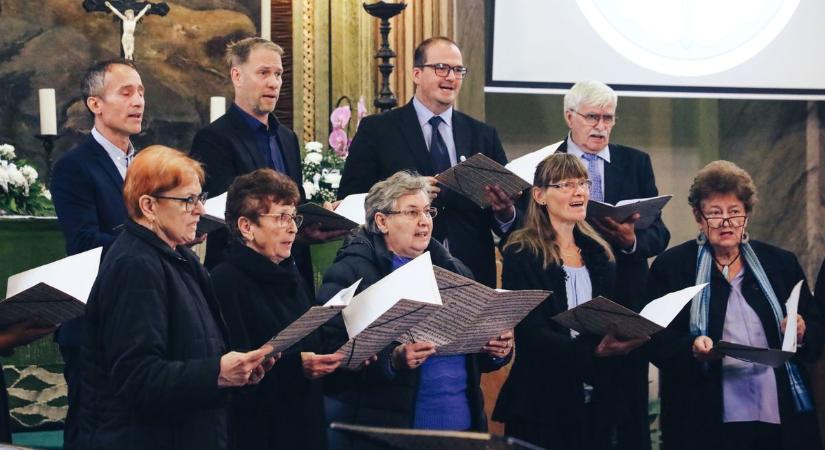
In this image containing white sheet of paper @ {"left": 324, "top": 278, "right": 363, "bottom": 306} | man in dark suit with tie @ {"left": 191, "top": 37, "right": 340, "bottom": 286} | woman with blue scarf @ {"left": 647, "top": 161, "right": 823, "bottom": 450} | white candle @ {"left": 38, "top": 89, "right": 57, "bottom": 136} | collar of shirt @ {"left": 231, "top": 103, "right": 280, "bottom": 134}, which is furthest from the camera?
white candle @ {"left": 38, "top": 89, "right": 57, "bottom": 136}

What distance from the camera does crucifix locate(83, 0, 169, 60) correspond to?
22.3 feet

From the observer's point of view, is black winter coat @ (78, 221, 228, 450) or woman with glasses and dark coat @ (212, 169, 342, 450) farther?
woman with glasses and dark coat @ (212, 169, 342, 450)

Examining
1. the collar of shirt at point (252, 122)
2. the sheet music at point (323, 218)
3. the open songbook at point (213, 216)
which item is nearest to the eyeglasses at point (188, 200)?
the open songbook at point (213, 216)

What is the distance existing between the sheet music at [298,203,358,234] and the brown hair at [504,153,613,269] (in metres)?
0.57

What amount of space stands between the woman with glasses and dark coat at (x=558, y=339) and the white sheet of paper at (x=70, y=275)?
4.55 feet

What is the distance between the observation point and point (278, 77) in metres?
4.71

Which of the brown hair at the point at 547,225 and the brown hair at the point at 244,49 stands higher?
the brown hair at the point at 244,49

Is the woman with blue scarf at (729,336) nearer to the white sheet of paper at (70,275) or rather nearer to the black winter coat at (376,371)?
the black winter coat at (376,371)

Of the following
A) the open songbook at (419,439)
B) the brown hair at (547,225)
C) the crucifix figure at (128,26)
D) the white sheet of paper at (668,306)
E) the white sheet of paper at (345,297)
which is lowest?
the open songbook at (419,439)

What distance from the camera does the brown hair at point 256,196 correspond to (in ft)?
12.0

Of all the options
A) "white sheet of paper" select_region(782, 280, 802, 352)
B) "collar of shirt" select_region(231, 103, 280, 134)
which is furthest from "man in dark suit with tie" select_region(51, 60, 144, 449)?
"white sheet of paper" select_region(782, 280, 802, 352)

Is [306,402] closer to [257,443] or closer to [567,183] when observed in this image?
[257,443]

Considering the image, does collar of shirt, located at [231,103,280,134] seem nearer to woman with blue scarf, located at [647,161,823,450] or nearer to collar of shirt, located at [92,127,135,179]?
collar of shirt, located at [92,127,135,179]

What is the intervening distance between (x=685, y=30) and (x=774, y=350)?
349cm
